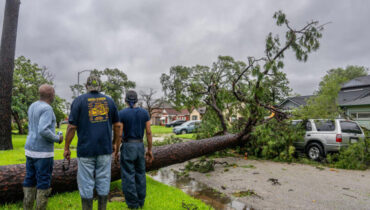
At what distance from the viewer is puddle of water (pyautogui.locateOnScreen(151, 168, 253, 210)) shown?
412 cm

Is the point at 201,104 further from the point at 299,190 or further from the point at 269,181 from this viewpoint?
the point at 299,190

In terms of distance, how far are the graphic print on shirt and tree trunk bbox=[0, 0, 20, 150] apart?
8.42m

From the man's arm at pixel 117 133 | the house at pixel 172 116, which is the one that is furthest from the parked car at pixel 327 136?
the house at pixel 172 116

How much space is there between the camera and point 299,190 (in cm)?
500

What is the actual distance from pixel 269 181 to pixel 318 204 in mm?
1576

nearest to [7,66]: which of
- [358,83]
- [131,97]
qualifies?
[131,97]

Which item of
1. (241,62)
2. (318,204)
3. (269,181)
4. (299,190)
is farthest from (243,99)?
(241,62)

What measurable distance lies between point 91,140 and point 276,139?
7.30 metres

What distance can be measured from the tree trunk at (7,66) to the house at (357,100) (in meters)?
18.6

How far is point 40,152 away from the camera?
9.11 ft

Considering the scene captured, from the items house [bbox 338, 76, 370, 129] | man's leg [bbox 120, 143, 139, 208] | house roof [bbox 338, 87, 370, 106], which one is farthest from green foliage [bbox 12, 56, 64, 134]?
house roof [bbox 338, 87, 370, 106]

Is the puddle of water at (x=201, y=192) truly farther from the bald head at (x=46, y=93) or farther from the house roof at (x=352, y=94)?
the house roof at (x=352, y=94)

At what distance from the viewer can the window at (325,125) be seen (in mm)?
8109

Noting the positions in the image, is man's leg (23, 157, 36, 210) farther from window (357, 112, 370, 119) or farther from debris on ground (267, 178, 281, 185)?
window (357, 112, 370, 119)
